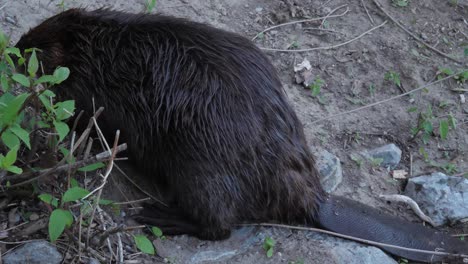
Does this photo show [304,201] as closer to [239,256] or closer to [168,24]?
[239,256]

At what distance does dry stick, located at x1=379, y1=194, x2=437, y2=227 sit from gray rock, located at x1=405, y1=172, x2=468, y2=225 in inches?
1.4

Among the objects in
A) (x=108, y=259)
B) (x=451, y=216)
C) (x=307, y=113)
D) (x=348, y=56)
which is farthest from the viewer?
(x=348, y=56)

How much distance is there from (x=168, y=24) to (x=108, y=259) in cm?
113

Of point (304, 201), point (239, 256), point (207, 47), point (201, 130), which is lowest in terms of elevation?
point (239, 256)

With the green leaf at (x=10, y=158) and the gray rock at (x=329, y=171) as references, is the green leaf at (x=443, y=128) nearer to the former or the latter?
the gray rock at (x=329, y=171)

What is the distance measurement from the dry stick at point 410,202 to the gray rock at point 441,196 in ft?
0.12

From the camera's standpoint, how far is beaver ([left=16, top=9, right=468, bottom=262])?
2908 millimetres

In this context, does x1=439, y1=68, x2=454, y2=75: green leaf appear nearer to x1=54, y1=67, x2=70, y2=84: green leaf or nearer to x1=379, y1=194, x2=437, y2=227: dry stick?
x1=379, y1=194, x2=437, y2=227: dry stick

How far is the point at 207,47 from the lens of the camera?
3.03 meters

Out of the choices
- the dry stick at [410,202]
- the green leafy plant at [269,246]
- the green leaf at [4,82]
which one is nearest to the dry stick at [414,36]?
the dry stick at [410,202]

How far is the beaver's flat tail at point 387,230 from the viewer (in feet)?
10.0

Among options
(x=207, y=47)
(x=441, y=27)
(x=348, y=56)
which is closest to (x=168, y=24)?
(x=207, y=47)

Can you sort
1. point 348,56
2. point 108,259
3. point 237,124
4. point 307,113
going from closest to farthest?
point 108,259, point 237,124, point 307,113, point 348,56

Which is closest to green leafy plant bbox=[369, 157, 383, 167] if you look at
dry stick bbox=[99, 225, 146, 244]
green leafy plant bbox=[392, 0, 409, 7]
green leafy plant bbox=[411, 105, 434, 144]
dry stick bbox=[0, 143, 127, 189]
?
green leafy plant bbox=[411, 105, 434, 144]
